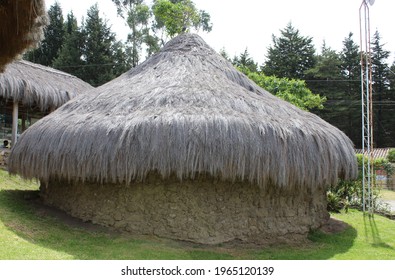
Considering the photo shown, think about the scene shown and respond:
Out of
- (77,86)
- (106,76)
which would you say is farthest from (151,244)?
(106,76)

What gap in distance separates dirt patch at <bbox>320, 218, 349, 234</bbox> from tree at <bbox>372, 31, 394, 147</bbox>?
2269 cm

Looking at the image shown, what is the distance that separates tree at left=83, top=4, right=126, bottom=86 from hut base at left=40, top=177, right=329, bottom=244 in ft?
61.6

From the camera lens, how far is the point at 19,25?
4.11m

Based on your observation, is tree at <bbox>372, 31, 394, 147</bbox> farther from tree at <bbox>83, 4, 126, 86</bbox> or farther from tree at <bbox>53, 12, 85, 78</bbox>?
tree at <bbox>53, 12, 85, 78</bbox>

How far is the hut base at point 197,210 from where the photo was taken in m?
7.36

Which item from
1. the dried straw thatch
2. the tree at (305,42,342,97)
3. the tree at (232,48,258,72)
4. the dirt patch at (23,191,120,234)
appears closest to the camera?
the dried straw thatch

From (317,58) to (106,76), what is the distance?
16.3 metres

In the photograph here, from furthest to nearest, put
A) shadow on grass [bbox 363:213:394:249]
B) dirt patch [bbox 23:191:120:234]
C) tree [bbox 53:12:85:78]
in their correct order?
tree [bbox 53:12:85:78] → shadow on grass [bbox 363:213:394:249] → dirt patch [bbox 23:191:120:234]

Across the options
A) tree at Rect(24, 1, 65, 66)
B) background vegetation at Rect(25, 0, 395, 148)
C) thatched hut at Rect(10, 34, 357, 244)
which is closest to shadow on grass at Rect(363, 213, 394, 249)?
thatched hut at Rect(10, 34, 357, 244)

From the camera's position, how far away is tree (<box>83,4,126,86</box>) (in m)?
25.9

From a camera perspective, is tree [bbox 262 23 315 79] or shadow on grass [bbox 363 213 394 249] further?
tree [bbox 262 23 315 79]

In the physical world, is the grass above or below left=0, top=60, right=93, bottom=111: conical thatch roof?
below

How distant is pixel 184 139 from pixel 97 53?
68.6 feet

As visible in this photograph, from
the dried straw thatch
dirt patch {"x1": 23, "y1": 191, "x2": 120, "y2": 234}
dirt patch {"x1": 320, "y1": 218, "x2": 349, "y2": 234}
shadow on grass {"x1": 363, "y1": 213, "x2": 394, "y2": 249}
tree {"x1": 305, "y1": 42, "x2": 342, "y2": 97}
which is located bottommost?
shadow on grass {"x1": 363, "y1": 213, "x2": 394, "y2": 249}
